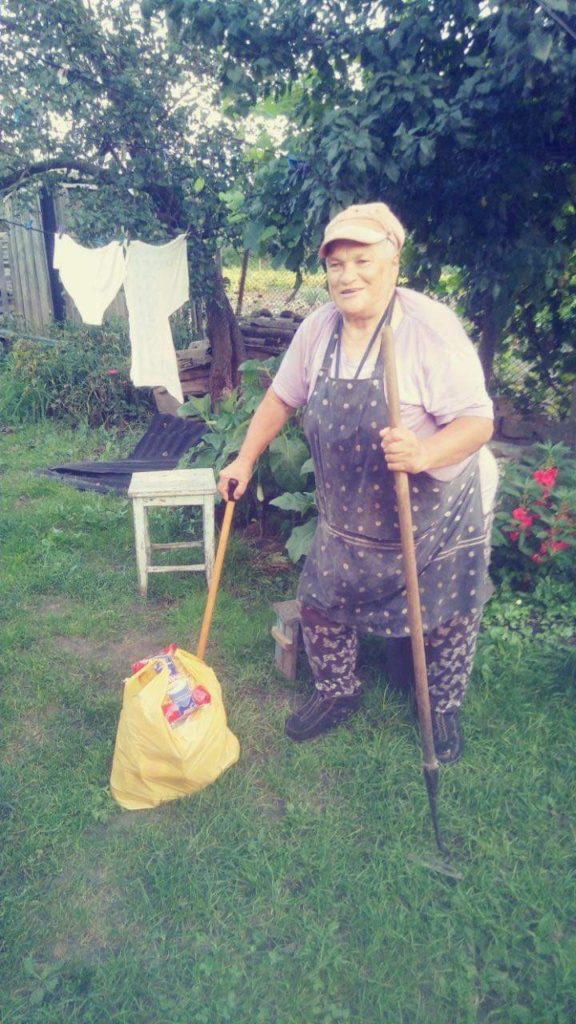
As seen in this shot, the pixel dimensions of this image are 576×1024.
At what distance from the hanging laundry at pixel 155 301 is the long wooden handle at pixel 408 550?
14.1 ft

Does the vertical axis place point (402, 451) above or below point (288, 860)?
Answer: above

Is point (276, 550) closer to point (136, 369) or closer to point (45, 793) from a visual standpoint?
point (45, 793)

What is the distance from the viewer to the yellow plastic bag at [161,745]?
2539 millimetres

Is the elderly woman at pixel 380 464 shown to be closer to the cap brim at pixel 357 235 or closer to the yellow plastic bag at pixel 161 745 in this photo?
the cap brim at pixel 357 235

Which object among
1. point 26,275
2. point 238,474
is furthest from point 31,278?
point 238,474

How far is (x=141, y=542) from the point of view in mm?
4117

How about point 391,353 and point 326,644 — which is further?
point 326,644

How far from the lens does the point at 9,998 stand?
6.80 feet

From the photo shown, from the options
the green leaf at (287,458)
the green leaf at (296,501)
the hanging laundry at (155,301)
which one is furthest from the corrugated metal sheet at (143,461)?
the green leaf at (296,501)

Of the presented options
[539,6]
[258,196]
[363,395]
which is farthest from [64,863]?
[539,6]

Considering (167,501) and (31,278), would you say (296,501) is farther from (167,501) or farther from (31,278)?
(31,278)

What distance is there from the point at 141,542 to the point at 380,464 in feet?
6.76

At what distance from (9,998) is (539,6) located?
3.77 meters

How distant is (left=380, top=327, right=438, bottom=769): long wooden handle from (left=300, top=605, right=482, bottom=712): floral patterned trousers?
40 cm
